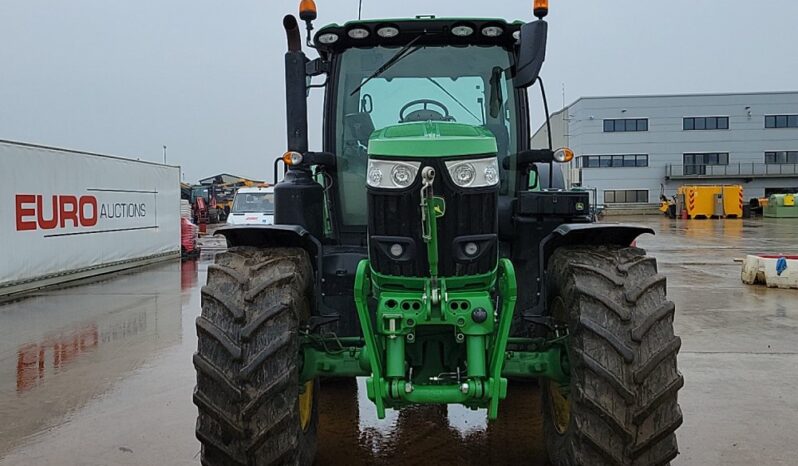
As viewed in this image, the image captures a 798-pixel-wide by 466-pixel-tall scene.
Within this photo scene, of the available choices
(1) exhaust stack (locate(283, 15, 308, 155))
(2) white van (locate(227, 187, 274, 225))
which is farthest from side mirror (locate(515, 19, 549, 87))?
(2) white van (locate(227, 187, 274, 225))

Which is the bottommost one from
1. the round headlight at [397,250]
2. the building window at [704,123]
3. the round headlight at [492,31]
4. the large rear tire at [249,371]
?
the large rear tire at [249,371]

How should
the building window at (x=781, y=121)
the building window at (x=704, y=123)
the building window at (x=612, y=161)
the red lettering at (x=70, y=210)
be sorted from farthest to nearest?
the building window at (x=612, y=161) → the building window at (x=704, y=123) → the building window at (x=781, y=121) → the red lettering at (x=70, y=210)

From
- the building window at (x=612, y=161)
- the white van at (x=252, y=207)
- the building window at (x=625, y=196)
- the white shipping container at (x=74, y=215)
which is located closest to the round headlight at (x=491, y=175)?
the white shipping container at (x=74, y=215)

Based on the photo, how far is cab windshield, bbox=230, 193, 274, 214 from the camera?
19.1 meters

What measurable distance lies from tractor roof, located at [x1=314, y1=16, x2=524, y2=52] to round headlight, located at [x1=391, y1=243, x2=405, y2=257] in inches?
59.6

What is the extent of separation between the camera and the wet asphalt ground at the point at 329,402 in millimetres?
4445

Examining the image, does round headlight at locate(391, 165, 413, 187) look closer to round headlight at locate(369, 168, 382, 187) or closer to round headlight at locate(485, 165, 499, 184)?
round headlight at locate(369, 168, 382, 187)

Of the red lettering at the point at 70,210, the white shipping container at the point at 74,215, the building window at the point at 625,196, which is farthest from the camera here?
the building window at the point at 625,196

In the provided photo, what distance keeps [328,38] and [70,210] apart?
1040cm

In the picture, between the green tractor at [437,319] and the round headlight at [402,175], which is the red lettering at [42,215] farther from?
the round headlight at [402,175]

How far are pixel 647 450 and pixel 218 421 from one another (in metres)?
Result: 1.90

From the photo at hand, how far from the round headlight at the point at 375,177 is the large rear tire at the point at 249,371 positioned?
0.62m

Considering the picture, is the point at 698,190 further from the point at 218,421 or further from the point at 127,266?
the point at 218,421

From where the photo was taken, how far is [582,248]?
3.62 m
